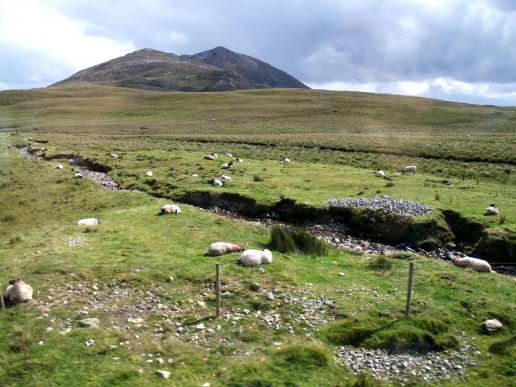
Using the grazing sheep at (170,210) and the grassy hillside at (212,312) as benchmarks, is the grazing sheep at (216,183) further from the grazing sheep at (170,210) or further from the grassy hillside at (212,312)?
the grassy hillside at (212,312)

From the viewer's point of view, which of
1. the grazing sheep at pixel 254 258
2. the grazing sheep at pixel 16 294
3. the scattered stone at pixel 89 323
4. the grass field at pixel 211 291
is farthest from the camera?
the grazing sheep at pixel 254 258

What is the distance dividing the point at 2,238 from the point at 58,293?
10693 millimetres

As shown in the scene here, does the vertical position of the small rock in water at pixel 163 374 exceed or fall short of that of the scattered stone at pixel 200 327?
it falls short

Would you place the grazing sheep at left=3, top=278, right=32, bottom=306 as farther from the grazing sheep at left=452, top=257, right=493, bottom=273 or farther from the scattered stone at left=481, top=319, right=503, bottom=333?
the grazing sheep at left=452, top=257, right=493, bottom=273

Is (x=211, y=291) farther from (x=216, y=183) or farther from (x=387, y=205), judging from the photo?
(x=216, y=183)

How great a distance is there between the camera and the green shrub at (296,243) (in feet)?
63.7

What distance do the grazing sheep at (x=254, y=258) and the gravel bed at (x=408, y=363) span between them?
536cm

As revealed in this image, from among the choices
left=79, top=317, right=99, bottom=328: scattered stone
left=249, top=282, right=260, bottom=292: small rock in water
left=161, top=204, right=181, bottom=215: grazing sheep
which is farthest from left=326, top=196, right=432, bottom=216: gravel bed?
left=79, top=317, right=99, bottom=328: scattered stone

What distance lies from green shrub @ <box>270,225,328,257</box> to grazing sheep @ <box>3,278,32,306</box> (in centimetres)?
986

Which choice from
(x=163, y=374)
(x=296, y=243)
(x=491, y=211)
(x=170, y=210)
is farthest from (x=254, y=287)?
(x=491, y=211)

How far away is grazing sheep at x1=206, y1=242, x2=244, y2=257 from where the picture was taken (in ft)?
59.6

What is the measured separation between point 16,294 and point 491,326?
46.5 feet

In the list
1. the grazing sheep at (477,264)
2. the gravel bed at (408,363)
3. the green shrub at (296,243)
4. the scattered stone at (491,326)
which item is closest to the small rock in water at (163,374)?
the gravel bed at (408,363)

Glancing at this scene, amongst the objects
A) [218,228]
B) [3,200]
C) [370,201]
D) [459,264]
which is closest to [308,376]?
[459,264]
